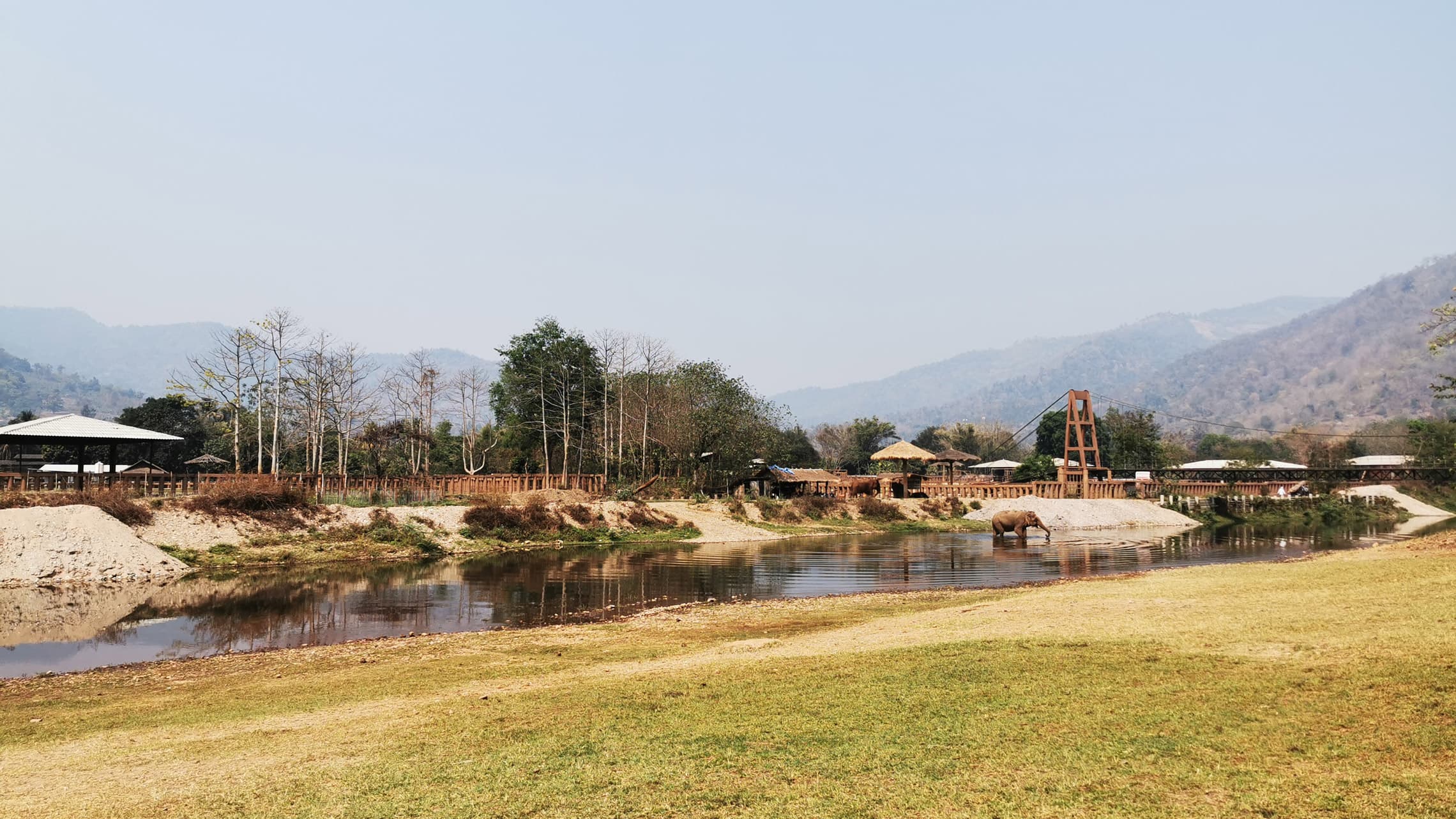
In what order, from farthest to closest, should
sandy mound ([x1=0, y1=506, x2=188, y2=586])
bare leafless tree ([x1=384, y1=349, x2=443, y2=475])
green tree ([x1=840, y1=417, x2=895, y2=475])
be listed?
green tree ([x1=840, y1=417, x2=895, y2=475]) → bare leafless tree ([x1=384, y1=349, x2=443, y2=475]) → sandy mound ([x1=0, y1=506, x2=188, y2=586])

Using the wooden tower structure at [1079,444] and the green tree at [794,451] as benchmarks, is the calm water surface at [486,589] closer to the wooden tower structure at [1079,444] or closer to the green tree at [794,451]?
the wooden tower structure at [1079,444]

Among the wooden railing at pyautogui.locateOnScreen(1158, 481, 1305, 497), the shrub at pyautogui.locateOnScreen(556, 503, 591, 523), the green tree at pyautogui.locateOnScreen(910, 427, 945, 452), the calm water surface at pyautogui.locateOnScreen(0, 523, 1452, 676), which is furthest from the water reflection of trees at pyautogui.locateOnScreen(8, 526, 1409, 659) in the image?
the green tree at pyautogui.locateOnScreen(910, 427, 945, 452)

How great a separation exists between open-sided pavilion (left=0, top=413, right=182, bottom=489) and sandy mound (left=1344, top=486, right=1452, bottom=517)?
305 feet

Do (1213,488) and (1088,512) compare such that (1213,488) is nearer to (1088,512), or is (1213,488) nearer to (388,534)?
(1088,512)

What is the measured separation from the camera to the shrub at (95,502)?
118 ft

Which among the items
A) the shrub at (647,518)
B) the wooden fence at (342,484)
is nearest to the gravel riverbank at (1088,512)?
the shrub at (647,518)

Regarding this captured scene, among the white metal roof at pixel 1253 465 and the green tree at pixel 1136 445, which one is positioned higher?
the green tree at pixel 1136 445

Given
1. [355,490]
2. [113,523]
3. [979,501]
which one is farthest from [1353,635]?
[979,501]

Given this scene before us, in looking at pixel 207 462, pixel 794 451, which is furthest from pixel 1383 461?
pixel 207 462

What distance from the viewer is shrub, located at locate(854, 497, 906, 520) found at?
60.7 metres

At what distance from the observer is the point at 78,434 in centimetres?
4356

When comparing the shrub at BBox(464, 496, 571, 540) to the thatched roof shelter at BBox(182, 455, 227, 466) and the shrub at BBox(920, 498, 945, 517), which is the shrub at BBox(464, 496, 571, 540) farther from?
the thatched roof shelter at BBox(182, 455, 227, 466)

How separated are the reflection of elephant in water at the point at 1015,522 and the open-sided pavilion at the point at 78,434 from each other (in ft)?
150

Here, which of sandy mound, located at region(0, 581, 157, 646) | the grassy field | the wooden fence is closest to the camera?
the grassy field
